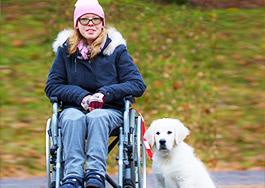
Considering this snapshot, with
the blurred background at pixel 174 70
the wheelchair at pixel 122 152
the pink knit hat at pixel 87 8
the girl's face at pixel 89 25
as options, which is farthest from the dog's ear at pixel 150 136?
the blurred background at pixel 174 70

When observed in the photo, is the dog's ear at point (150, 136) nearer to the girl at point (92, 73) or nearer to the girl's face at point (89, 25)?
the girl at point (92, 73)

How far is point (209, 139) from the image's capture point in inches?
364

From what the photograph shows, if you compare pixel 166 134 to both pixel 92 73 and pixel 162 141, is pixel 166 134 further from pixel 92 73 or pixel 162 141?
pixel 92 73

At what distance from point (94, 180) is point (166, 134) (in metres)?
0.98

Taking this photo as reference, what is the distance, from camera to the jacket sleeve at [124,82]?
468 cm

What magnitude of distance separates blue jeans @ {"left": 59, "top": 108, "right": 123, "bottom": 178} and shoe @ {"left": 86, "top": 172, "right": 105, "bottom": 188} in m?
0.04

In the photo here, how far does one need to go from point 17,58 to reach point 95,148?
19.7 feet

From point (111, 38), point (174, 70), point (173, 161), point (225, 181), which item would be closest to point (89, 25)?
point (111, 38)

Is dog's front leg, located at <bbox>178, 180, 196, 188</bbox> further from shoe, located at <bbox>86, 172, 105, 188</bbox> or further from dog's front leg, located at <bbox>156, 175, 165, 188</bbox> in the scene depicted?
shoe, located at <bbox>86, 172, 105, 188</bbox>

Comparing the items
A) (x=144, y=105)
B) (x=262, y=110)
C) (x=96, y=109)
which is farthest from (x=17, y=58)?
(x=96, y=109)

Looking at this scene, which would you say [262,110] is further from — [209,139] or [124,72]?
[124,72]

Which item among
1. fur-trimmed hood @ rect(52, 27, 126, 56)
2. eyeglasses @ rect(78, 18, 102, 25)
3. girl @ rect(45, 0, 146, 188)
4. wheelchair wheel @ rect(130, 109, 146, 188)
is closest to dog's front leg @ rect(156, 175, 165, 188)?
wheelchair wheel @ rect(130, 109, 146, 188)

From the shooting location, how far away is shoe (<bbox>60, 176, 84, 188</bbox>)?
4.07 m

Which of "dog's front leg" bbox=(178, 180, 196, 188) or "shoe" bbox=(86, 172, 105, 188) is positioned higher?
"shoe" bbox=(86, 172, 105, 188)
